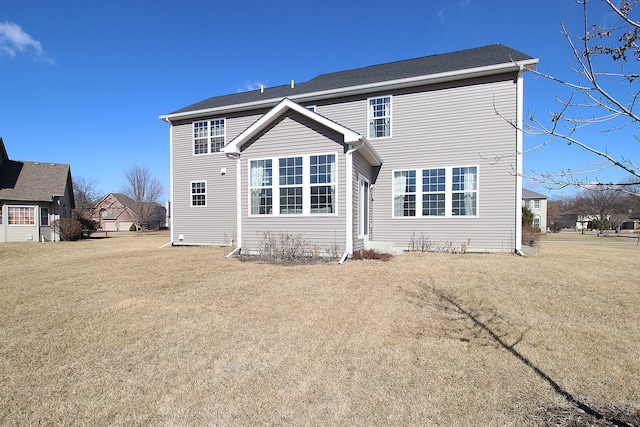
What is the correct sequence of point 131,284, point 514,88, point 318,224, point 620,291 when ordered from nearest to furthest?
1. point 620,291
2. point 131,284
3. point 318,224
4. point 514,88

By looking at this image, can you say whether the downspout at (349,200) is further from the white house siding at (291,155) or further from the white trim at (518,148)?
the white trim at (518,148)

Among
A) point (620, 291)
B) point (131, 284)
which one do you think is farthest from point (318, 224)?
point (620, 291)

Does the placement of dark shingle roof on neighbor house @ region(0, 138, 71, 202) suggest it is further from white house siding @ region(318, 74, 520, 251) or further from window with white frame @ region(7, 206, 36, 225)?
white house siding @ region(318, 74, 520, 251)

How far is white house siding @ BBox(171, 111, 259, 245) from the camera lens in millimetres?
14664

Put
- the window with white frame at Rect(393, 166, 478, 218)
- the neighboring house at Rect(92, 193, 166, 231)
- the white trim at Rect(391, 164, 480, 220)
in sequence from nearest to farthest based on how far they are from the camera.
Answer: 1. the white trim at Rect(391, 164, 480, 220)
2. the window with white frame at Rect(393, 166, 478, 218)
3. the neighboring house at Rect(92, 193, 166, 231)

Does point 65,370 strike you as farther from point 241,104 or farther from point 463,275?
point 241,104

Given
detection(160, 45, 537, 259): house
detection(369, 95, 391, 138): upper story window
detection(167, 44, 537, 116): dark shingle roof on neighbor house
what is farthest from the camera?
detection(369, 95, 391, 138): upper story window

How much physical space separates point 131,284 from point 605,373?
7874 mm

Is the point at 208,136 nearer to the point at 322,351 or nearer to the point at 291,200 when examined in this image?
the point at 291,200

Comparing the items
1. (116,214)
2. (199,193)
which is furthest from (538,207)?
(116,214)

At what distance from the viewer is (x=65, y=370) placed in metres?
3.30

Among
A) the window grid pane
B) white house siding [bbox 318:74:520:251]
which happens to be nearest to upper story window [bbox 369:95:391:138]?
white house siding [bbox 318:74:520:251]

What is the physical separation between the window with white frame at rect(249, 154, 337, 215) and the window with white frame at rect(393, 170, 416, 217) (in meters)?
3.58

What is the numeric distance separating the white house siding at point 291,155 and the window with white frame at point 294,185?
0.17 metres
